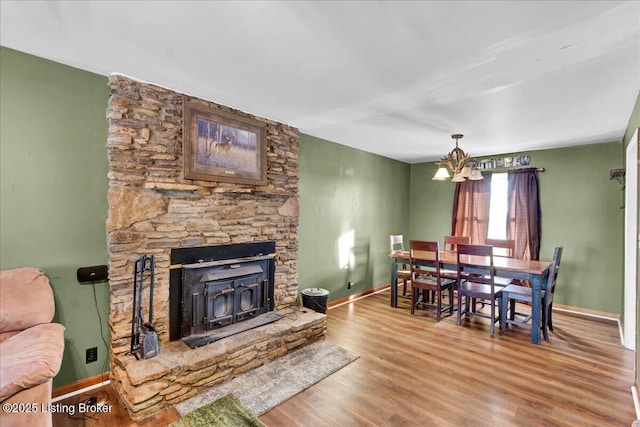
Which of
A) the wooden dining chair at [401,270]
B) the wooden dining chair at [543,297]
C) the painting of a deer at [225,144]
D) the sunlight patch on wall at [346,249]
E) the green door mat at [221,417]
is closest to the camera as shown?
the green door mat at [221,417]

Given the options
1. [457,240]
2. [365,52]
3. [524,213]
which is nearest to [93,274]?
[365,52]

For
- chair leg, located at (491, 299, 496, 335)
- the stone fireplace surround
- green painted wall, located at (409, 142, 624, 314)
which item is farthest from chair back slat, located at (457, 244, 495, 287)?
the stone fireplace surround

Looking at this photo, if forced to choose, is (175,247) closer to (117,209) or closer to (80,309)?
(117,209)

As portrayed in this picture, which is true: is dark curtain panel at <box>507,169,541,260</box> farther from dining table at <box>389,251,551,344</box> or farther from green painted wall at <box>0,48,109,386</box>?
green painted wall at <box>0,48,109,386</box>

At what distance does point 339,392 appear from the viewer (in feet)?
7.94

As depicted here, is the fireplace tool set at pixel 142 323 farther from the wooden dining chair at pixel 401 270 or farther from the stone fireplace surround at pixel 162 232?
the wooden dining chair at pixel 401 270

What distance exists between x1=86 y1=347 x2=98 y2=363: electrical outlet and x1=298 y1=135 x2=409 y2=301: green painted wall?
90.2 inches

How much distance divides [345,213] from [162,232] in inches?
112

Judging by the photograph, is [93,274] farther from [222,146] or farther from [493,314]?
[493,314]

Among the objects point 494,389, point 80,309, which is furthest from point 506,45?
point 80,309

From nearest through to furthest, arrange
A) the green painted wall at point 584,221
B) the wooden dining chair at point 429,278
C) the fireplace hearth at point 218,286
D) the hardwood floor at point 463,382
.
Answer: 1. the hardwood floor at point 463,382
2. the fireplace hearth at point 218,286
3. the wooden dining chair at point 429,278
4. the green painted wall at point 584,221

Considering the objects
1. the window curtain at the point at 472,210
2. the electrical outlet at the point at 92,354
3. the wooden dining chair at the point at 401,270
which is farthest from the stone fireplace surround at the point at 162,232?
the window curtain at the point at 472,210

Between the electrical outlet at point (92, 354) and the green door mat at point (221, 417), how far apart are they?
98cm

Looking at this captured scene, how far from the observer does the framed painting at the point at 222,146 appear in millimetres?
2812
